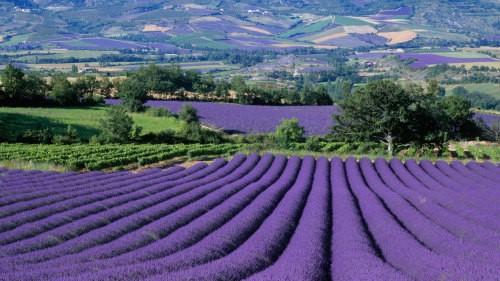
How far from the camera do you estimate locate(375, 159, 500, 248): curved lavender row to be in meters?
12.2

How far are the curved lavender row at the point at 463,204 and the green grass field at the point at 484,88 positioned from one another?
243ft

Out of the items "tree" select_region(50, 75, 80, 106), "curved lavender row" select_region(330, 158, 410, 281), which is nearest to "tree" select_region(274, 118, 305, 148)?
"curved lavender row" select_region(330, 158, 410, 281)

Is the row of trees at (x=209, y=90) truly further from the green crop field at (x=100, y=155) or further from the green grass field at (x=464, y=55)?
the green grass field at (x=464, y=55)

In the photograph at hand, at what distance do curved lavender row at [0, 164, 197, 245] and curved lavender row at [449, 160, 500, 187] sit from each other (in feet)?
42.2

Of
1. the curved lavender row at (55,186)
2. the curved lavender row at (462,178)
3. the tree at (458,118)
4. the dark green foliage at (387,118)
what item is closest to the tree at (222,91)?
the tree at (458,118)

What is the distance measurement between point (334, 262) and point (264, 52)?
181591 mm

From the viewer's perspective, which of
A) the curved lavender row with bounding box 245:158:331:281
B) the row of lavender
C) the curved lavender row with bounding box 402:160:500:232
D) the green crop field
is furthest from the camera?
the row of lavender

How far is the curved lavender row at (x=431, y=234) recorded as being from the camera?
10.3 m

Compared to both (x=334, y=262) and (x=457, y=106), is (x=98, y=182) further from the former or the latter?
(x=457, y=106)

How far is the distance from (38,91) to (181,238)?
5552 cm

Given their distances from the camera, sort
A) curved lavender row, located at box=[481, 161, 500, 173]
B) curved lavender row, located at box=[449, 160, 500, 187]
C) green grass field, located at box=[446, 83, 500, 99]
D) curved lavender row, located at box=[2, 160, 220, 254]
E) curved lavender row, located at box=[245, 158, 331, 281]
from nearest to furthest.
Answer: curved lavender row, located at box=[245, 158, 331, 281]
curved lavender row, located at box=[2, 160, 220, 254]
curved lavender row, located at box=[449, 160, 500, 187]
curved lavender row, located at box=[481, 161, 500, 173]
green grass field, located at box=[446, 83, 500, 99]

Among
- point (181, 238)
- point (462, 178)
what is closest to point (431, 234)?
point (181, 238)

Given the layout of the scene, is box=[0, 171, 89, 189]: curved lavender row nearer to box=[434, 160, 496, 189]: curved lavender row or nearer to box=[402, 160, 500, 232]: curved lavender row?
box=[402, 160, 500, 232]: curved lavender row

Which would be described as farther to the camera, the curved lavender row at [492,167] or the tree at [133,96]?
the tree at [133,96]
